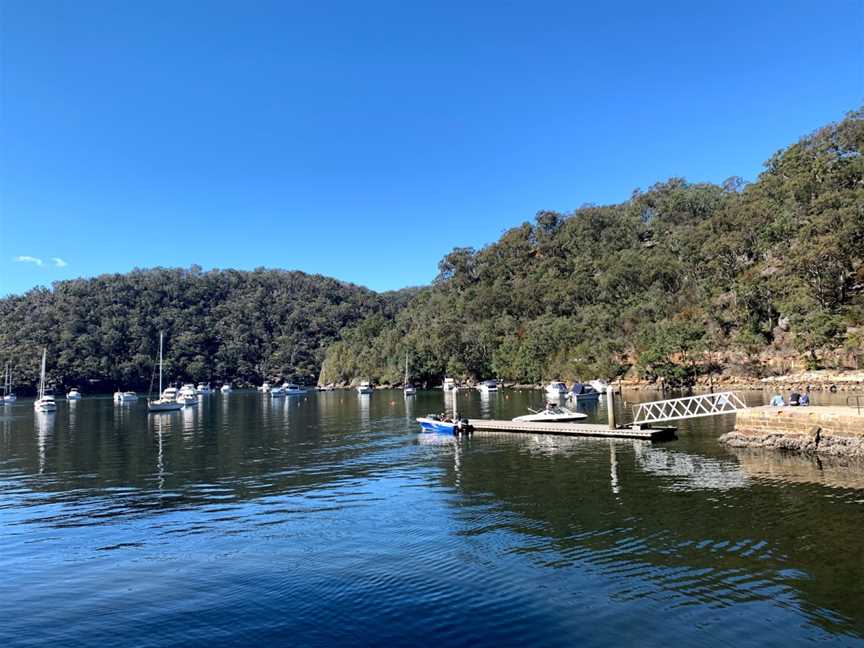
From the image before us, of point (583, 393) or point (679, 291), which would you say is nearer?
point (583, 393)

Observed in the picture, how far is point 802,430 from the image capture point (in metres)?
33.9

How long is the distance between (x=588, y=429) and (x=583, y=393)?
171 feet

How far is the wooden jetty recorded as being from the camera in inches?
1660

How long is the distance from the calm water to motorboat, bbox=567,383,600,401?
5724 cm

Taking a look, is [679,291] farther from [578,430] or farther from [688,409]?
[578,430]

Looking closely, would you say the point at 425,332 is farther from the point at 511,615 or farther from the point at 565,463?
the point at 511,615

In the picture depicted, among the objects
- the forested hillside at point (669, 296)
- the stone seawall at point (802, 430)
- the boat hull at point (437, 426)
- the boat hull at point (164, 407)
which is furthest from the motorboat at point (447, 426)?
the forested hillside at point (669, 296)

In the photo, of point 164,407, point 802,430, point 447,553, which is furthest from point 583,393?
point 447,553

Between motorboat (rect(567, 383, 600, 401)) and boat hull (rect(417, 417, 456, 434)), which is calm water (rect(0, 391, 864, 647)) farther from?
motorboat (rect(567, 383, 600, 401))

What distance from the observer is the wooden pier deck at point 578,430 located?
42.1 metres

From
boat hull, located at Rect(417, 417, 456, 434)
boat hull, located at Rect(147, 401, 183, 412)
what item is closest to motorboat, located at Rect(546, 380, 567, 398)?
boat hull, located at Rect(417, 417, 456, 434)

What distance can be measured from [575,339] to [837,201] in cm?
5996

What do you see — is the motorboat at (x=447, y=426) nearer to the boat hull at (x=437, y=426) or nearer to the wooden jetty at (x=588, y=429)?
the boat hull at (x=437, y=426)

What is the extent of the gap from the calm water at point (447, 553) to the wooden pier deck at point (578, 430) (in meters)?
5.48
